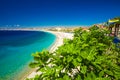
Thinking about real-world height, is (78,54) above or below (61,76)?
above

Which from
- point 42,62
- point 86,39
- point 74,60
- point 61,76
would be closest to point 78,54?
point 74,60

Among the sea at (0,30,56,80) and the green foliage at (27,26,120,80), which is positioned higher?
the green foliage at (27,26,120,80)

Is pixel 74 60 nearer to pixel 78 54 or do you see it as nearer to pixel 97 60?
pixel 78 54

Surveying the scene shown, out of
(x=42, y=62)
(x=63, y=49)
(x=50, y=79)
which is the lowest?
(x=50, y=79)

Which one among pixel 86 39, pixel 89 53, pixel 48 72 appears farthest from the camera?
pixel 86 39

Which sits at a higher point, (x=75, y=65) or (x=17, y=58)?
(x=75, y=65)

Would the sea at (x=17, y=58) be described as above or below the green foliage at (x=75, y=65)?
below

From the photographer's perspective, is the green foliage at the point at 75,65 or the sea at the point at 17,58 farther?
the sea at the point at 17,58

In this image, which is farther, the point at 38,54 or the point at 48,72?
the point at 38,54

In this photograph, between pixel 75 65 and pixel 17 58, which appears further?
pixel 17 58

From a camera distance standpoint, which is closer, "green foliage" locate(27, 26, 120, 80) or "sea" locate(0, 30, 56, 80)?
"green foliage" locate(27, 26, 120, 80)

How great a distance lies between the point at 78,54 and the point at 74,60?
11.0 inches

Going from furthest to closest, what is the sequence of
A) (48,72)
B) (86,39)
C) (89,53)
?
1. (86,39)
2. (89,53)
3. (48,72)

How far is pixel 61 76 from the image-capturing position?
13.7 feet
